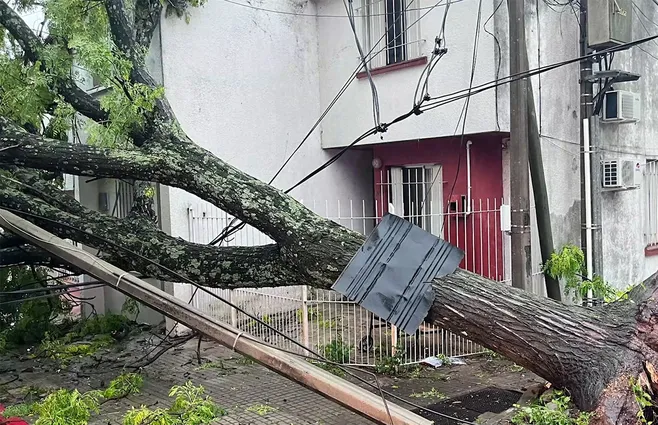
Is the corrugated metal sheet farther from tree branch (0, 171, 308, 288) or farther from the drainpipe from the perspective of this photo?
the drainpipe

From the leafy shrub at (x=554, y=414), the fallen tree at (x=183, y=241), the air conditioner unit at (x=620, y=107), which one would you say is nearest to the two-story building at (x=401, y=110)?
the air conditioner unit at (x=620, y=107)

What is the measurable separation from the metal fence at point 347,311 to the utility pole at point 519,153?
1727 millimetres

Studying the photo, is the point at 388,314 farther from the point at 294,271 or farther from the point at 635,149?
the point at 635,149

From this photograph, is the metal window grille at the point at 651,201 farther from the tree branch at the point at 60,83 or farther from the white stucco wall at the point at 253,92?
the tree branch at the point at 60,83

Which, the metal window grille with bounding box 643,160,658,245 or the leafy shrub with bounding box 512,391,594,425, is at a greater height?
the metal window grille with bounding box 643,160,658,245

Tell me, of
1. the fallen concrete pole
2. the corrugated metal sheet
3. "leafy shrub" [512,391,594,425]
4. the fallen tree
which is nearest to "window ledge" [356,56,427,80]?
the fallen tree

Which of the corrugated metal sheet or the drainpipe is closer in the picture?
the corrugated metal sheet

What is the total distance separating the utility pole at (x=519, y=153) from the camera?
6230mm

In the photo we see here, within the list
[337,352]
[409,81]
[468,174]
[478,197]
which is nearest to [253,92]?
[409,81]

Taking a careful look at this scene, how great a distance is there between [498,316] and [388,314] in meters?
0.80

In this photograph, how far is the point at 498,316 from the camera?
430 centimetres

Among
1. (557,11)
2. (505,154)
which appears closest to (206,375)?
(505,154)

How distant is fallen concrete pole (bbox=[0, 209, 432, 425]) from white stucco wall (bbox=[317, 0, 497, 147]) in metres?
5.87

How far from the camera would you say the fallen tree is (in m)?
4.11
